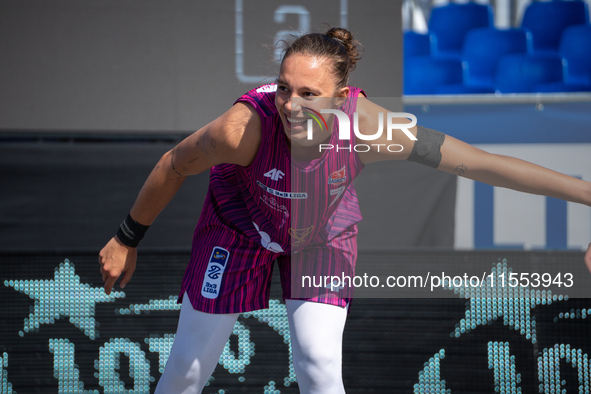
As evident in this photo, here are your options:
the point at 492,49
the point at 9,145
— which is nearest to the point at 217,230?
the point at 9,145

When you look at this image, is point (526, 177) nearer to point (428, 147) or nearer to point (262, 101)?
point (428, 147)

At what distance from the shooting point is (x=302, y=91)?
1.15m

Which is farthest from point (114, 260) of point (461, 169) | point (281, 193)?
point (461, 169)

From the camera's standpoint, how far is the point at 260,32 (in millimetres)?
3016

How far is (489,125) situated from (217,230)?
1.88 meters

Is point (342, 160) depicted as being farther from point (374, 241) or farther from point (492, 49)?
point (492, 49)

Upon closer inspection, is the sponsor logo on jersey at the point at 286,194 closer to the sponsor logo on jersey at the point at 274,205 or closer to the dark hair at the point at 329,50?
the sponsor logo on jersey at the point at 274,205

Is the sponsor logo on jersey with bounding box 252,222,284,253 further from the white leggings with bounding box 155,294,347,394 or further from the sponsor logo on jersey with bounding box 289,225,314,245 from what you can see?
the white leggings with bounding box 155,294,347,394

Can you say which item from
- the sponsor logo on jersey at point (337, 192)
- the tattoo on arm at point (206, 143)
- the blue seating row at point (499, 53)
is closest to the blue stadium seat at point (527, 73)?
the blue seating row at point (499, 53)

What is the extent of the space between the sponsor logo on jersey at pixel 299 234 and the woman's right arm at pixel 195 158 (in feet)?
0.73

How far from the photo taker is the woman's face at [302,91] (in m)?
1.14

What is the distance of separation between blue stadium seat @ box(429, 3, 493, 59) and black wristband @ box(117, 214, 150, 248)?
12.6 ft

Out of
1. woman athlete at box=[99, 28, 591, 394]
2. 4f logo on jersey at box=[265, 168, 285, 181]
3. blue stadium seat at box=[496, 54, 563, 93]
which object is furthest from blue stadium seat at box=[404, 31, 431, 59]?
4f logo on jersey at box=[265, 168, 285, 181]

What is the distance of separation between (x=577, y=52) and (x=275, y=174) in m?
3.99
